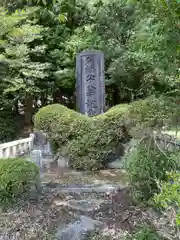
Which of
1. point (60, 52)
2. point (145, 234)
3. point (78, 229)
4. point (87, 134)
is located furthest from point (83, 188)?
point (60, 52)

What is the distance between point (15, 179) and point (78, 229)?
40.0 inches

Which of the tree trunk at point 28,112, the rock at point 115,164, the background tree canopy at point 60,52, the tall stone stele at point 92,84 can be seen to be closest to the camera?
the rock at point 115,164

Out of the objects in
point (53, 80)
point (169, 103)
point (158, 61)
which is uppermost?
point (53, 80)

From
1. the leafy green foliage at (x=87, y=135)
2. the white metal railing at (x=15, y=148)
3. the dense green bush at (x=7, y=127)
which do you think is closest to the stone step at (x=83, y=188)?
the leafy green foliage at (x=87, y=135)

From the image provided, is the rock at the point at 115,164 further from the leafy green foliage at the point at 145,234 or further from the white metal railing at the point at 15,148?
the leafy green foliage at the point at 145,234

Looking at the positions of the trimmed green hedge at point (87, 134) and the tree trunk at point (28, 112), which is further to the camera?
the tree trunk at point (28, 112)

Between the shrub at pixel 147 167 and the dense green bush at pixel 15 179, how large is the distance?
135 centimetres

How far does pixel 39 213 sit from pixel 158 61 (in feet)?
8.21

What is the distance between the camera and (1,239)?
2.92m

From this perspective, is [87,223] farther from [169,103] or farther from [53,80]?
[53,80]

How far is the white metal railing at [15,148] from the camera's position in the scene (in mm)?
5727

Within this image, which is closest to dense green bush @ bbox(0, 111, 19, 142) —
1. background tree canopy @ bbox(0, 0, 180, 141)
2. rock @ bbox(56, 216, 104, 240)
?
background tree canopy @ bbox(0, 0, 180, 141)

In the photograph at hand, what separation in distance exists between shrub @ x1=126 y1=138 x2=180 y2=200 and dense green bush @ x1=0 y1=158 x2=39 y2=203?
135 cm

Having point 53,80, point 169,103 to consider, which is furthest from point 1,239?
point 53,80
